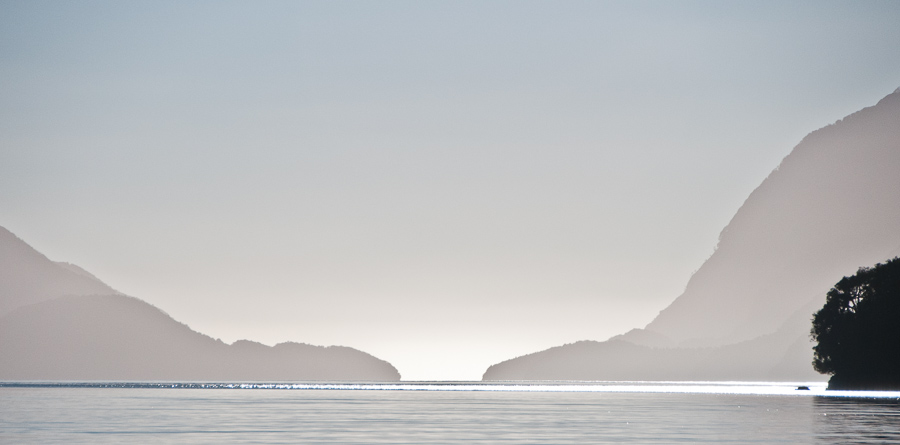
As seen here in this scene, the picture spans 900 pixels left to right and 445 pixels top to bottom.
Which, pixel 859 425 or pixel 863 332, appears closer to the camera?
pixel 859 425

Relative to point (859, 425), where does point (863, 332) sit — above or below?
above

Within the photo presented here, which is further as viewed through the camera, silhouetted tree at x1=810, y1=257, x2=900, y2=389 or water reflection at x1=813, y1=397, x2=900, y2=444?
silhouetted tree at x1=810, y1=257, x2=900, y2=389

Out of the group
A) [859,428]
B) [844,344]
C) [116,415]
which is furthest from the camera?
[844,344]

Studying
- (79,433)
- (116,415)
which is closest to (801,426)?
(79,433)

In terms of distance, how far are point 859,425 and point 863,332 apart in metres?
78.3

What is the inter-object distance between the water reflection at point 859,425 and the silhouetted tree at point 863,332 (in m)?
45.7

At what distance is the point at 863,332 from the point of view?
139 metres

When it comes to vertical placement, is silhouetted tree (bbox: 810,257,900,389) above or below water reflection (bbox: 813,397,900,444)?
above

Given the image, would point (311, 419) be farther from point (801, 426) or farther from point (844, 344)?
point (844, 344)

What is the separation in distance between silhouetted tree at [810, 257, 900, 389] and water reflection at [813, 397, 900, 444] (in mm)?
45657

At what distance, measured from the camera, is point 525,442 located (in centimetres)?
5494

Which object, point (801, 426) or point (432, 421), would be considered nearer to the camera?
point (801, 426)

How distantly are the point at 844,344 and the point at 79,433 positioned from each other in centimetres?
10980

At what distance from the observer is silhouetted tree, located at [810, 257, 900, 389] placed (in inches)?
5315
